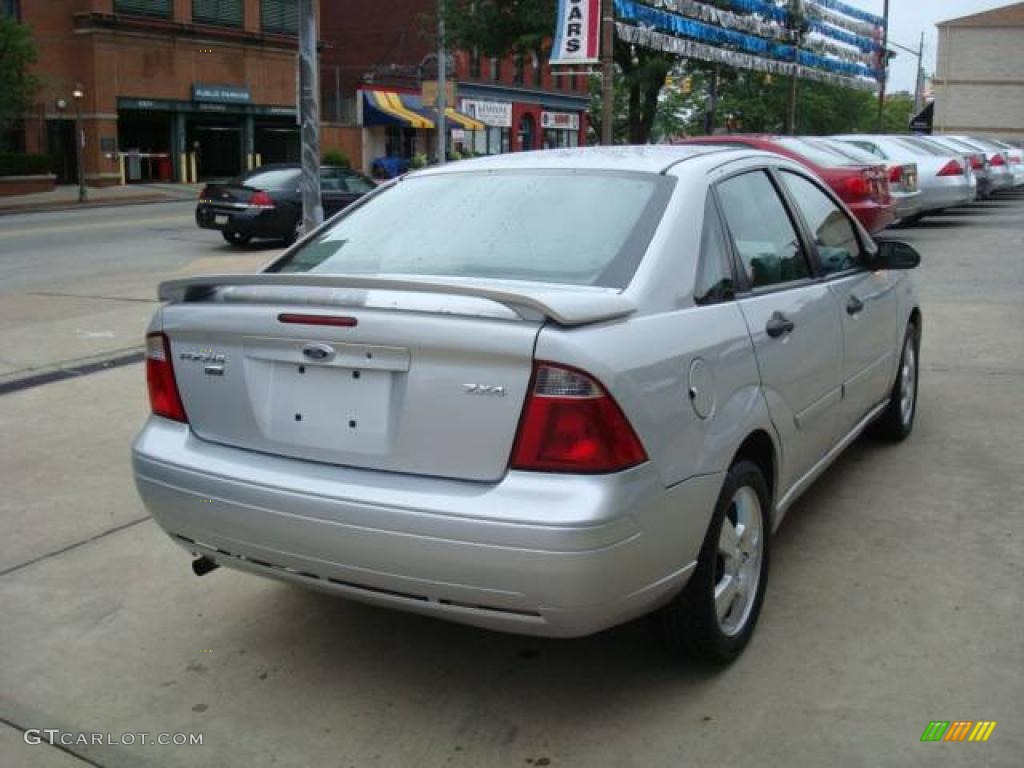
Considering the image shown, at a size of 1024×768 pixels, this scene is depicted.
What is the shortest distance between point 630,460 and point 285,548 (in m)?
1.04

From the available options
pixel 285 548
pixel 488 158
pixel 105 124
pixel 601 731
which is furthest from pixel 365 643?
pixel 105 124

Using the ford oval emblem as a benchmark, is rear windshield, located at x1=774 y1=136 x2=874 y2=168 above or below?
above

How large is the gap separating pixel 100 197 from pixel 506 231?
32.4m

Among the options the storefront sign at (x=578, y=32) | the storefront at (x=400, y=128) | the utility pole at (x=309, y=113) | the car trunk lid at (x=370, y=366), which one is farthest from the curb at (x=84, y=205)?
the car trunk lid at (x=370, y=366)

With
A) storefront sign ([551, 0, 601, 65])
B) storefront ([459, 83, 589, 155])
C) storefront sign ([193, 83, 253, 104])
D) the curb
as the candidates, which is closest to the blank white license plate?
storefront sign ([551, 0, 601, 65])

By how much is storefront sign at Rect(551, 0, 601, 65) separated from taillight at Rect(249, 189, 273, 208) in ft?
17.7

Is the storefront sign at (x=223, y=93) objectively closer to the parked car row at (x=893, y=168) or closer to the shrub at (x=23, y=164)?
the shrub at (x=23, y=164)

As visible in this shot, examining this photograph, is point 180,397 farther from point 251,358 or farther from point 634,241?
point 634,241

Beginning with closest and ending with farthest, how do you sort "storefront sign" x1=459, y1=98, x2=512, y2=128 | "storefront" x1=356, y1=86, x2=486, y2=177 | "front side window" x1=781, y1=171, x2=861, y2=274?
"front side window" x1=781, y1=171, x2=861, y2=274, "storefront" x1=356, y1=86, x2=486, y2=177, "storefront sign" x1=459, y1=98, x2=512, y2=128

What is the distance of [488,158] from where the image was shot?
14.6 ft

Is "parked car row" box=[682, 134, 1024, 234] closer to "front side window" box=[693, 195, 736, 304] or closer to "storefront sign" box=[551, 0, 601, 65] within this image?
"storefront sign" box=[551, 0, 601, 65]

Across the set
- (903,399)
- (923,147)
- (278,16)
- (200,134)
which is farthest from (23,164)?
(903,399)

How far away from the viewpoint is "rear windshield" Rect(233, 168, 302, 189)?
18.6 metres

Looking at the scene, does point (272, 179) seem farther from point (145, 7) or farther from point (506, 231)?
point (145, 7)
